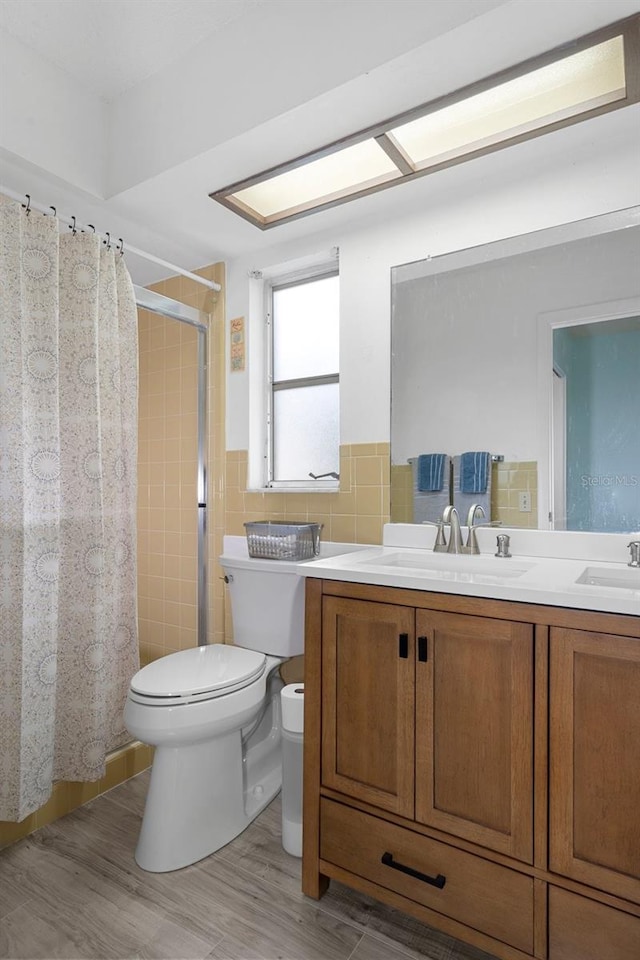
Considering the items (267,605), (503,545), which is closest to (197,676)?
(267,605)

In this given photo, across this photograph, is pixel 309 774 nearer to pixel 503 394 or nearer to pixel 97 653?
pixel 97 653

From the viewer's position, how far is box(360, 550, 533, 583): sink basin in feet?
4.98

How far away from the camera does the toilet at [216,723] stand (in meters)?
1.57

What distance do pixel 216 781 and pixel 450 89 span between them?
2088mm

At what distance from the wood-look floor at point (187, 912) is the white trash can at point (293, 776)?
5cm

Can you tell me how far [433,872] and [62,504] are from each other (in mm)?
1501

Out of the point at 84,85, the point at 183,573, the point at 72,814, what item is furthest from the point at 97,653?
the point at 84,85

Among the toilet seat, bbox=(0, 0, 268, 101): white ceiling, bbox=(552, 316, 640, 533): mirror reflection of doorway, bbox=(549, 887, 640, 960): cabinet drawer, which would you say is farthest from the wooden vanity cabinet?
bbox=(0, 0, 268, 101): white ceiling

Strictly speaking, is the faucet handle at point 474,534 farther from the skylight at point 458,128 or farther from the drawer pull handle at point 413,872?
the skylight at point 458,128

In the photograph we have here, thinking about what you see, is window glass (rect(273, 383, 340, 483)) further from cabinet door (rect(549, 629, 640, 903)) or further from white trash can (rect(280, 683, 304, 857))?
cabinet door (rect(549, 629, 640, 903))

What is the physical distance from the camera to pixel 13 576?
1637 millimetres

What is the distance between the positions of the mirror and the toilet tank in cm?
48

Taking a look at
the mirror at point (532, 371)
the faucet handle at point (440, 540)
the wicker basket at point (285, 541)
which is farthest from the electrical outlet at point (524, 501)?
the wicker basket at point (285, 541)

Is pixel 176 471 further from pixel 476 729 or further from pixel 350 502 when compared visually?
pixel 476 729
